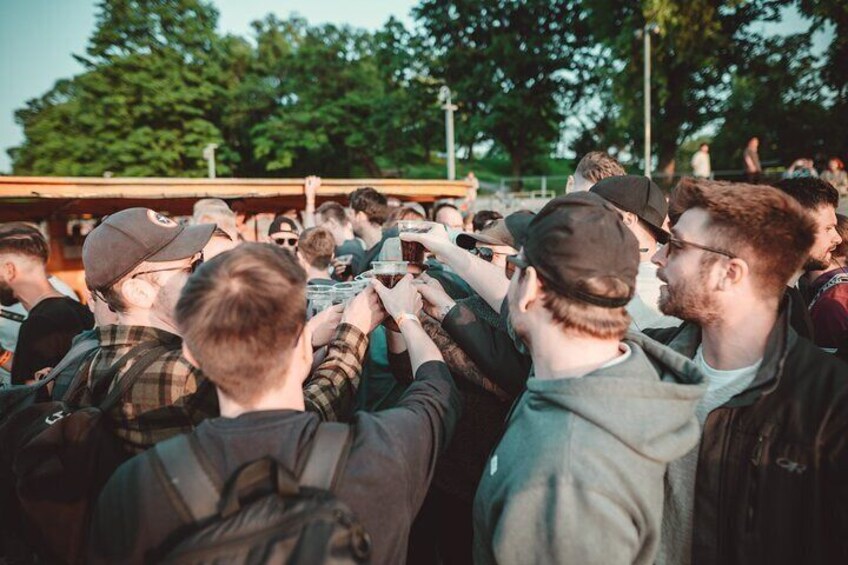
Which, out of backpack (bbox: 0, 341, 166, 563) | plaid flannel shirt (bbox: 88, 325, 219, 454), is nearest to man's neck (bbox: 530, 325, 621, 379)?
plaid flannel shirt (bbox: 88, 325, 219, 454)

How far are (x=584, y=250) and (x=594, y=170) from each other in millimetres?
2360

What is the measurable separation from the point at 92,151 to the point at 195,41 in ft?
36.9

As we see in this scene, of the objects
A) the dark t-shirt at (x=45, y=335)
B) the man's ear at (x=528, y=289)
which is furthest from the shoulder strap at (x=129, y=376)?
the dark t-shirt at (x=45, y=335)

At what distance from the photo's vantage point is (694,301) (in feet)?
6.07

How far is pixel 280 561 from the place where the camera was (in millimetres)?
1154

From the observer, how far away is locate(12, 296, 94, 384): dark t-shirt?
124 inches

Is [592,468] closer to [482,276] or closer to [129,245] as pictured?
[482,276]

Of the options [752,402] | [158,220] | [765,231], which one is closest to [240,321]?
[158,220]

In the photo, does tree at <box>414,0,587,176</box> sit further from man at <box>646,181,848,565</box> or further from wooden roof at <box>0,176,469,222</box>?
man at <box>646,181,848,565</box>

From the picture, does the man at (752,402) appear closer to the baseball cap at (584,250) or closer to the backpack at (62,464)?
the baseball cap at (584,250)

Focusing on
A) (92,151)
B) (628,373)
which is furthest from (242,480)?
(92,151)

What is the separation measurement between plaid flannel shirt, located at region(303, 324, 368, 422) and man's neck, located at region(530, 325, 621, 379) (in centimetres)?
85

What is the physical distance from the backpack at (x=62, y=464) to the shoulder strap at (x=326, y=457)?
958mm

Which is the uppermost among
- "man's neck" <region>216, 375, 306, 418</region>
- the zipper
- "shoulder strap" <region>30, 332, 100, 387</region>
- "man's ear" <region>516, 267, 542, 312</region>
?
"man's ear" <region>516, 267, 542, 312</region>
